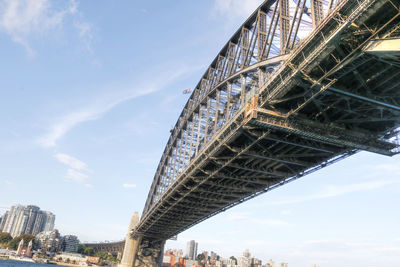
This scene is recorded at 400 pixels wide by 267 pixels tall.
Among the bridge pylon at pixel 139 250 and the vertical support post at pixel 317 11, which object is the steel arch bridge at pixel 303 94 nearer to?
A: the vertical support post at pixel 317 11

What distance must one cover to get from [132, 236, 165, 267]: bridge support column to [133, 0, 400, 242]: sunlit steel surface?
2099 inches

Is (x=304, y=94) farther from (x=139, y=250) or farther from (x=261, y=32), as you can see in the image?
(x=139, y=250)

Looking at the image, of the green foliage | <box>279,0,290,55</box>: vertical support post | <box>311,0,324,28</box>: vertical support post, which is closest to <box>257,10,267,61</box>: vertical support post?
<box>279,0,290,55</box>: vertical support post

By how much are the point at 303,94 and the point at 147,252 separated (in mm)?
84723

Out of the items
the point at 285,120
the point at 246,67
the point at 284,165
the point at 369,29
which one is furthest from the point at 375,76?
the point at 284,165

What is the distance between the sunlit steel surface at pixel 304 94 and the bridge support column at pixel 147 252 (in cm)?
5332

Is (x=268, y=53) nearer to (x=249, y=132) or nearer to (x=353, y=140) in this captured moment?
(x=249, y=132)

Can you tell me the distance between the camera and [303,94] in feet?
69.2

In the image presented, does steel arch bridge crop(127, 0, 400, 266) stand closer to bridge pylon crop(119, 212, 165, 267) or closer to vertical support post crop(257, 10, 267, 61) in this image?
vertical support post crop(257, 10, 267, 61)

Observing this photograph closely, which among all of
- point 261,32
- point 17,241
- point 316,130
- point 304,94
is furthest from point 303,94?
point 17,241

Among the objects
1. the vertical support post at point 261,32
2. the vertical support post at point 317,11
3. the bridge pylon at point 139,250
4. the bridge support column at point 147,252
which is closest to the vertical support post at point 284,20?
the vertical support post at point 261,32

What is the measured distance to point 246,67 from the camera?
32188mm

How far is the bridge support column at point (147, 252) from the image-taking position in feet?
294

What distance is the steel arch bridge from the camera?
16.2 m
